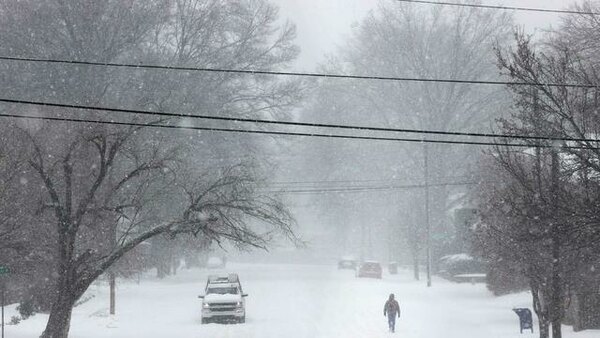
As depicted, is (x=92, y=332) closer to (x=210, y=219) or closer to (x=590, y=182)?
(x=210, y=219)

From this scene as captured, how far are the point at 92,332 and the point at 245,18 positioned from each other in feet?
83.8

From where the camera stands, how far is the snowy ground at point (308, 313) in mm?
27812

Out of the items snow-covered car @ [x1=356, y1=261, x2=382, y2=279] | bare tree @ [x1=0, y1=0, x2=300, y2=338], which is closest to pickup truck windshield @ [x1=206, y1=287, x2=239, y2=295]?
bare tree @ [x1=0, y1=0, x2=300, y2=338]

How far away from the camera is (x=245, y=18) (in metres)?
49.4

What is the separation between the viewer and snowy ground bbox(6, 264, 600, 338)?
2781cm

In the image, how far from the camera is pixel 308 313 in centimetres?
3397

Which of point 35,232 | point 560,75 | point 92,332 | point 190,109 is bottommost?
point 92,332

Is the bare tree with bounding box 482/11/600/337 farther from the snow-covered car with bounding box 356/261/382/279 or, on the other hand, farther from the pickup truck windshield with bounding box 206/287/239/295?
the snow-covered car with bounding box 356/261/382/279

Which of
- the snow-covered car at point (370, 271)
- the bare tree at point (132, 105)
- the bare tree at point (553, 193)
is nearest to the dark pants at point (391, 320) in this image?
the bare tree at point (132, 105)

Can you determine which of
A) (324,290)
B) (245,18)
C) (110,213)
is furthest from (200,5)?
(110,213)

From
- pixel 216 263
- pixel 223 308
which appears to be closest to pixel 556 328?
A: pixel 223 308

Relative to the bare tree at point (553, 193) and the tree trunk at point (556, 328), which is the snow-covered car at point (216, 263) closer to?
the bare tree at point (553, 193)

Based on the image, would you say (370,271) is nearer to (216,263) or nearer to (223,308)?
(216,263)

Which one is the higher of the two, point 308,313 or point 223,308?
point 223,308
